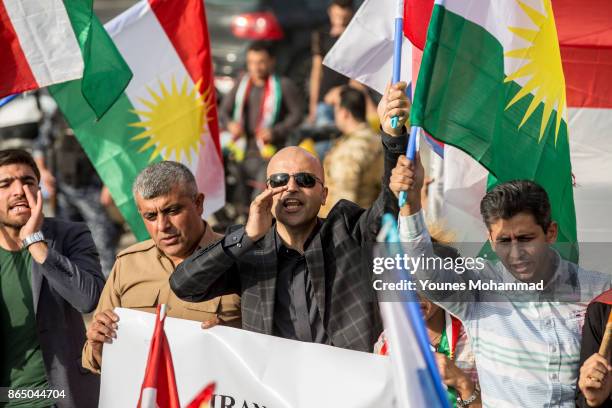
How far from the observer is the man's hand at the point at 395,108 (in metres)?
4.53

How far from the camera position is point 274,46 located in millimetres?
16375

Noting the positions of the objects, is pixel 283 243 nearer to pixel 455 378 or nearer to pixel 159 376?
pixel 159 376

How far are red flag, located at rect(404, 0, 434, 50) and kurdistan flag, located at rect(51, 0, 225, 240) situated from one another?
1923 mm

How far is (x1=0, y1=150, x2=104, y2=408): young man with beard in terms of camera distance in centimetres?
527

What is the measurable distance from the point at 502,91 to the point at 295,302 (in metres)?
1.22

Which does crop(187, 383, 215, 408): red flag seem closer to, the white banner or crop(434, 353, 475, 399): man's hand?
the white banner

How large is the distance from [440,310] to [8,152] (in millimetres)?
2193

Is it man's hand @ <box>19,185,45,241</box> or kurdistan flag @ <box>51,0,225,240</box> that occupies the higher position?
kurdistan flag @ <box>51,0,225,240</box>

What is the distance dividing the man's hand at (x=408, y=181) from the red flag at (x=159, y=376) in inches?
45.0

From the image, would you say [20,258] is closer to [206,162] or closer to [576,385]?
[206,162]

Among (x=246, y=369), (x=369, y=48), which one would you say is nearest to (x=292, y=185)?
(x=246, y=369)

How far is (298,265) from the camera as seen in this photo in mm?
4770

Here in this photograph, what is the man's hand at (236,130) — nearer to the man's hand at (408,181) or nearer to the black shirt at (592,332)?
the man's hand at (408,181)

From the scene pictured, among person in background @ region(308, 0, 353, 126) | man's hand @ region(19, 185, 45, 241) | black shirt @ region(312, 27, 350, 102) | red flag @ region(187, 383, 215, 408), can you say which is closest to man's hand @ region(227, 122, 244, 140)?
person in background @ region(308, 0, 353, 126)
